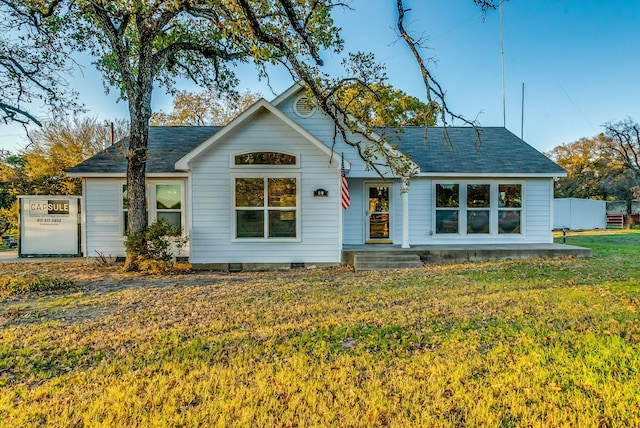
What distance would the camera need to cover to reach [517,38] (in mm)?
13859

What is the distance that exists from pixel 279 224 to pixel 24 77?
8.55 metres

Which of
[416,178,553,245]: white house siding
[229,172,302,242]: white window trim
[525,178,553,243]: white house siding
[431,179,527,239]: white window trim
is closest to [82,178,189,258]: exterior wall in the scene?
[229,172,302,242]: white window trim

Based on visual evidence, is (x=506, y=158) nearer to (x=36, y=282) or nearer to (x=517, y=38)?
(x=517, y=38)

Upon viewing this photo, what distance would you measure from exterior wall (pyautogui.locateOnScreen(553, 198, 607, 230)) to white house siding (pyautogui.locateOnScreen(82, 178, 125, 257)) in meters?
25.4

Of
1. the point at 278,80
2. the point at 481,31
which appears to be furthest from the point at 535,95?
the point at 278,80

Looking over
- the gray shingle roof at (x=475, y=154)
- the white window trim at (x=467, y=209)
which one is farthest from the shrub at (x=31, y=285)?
the white window trim at (x=467, y=209)

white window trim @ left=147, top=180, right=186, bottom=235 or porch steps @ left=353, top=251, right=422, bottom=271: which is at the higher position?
white window trim @ left=147, top=180, right=186, bottom=235

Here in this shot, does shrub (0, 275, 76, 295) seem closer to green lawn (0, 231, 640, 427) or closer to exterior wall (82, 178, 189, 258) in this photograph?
green lawn (0, 231, 640, 427)

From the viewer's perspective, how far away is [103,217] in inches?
411

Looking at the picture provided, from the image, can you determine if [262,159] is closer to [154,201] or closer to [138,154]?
[138,154]

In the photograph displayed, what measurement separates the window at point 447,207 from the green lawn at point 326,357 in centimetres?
463

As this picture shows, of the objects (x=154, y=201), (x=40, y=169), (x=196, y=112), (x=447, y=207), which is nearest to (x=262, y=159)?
(x=154, y=201)

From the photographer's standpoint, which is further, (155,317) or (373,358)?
(155,317)

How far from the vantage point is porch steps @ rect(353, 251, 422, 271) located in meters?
9.34
